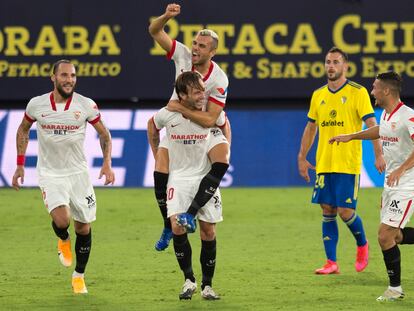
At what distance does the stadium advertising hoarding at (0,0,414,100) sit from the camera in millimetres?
18516

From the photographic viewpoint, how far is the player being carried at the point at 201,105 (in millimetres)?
9102

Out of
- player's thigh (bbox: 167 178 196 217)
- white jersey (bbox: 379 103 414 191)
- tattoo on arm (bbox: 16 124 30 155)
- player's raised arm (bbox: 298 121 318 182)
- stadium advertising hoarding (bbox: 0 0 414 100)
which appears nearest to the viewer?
white jersey (bbox: 379 103 414 191)

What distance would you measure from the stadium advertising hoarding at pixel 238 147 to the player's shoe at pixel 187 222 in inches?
382

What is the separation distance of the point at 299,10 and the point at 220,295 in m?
9.93

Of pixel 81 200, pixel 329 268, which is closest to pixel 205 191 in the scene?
pixel 81 200

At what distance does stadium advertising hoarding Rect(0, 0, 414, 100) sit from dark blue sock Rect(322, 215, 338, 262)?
7890mm

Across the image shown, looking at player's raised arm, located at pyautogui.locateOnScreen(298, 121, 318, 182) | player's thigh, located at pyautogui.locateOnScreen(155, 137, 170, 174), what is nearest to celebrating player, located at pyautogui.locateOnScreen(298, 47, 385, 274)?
player's raised arm, located at pyautogui.locateOnScreen(298, 121, 318, 182)

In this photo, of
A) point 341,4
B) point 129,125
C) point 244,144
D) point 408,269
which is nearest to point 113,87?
point 129,125

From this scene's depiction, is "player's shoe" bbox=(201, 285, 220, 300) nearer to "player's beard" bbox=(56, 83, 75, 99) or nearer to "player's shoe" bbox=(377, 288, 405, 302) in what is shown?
"player's shoe" bbox=(377, 288, 405, 302)

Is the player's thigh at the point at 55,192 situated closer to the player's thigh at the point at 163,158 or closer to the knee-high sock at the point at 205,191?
the player's thigh at the point at 163,158

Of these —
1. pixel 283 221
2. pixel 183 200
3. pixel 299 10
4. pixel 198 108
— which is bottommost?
pixel 283 221

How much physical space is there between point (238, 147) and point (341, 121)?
7879 mm

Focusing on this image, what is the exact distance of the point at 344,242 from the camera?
13.1 meters

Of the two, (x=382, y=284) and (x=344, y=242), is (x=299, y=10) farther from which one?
(x=382, y=284)
